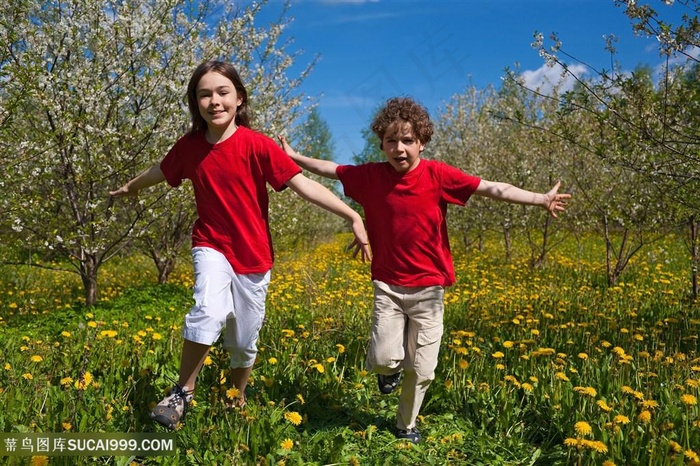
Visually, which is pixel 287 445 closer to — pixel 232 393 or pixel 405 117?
pixel 232 393

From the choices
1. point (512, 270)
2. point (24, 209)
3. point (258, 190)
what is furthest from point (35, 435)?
point (512, 270)

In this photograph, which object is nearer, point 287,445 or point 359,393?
point 287,445

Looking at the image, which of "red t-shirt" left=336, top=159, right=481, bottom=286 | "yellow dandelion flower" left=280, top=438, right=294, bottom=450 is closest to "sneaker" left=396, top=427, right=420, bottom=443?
"yellow dandelion flower" left=280, top=438, right=294, bottom=450

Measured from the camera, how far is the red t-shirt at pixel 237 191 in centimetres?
279

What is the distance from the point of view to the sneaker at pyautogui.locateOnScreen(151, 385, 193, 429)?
2541 mm

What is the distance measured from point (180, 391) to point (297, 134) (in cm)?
730

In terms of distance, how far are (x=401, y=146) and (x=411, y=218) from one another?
0.37 m

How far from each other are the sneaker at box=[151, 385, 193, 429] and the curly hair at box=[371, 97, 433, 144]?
5.27 feet

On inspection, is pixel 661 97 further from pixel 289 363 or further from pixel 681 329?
pixel 289 363

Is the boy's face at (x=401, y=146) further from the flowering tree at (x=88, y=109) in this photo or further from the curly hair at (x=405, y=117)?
the flowering tree at (x=88, y=109)

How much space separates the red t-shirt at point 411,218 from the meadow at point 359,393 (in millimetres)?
786

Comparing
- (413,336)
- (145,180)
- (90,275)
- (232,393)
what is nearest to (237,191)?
(145,180)

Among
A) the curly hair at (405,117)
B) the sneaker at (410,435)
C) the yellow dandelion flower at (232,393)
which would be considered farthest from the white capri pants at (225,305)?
the curly hair at (405,117)

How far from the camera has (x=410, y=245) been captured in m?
2.92
